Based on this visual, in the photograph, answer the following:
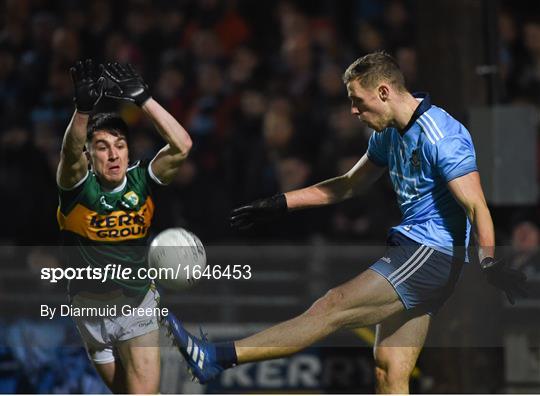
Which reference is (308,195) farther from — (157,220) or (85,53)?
(85,53)

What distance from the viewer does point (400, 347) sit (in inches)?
303

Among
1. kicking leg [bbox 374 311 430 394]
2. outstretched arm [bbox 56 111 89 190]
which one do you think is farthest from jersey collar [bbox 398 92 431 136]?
outstretched arm [bbox 56 111 89 190]

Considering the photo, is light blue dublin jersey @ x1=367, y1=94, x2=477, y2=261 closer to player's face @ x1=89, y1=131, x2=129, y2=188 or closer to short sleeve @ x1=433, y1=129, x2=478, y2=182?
short sleeve @ x1=433, y1=129, x2=478, y2=182

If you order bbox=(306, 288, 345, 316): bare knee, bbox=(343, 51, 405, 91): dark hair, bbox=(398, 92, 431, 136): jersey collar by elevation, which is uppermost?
bbox=(343, 51, 405, 91): dark hair

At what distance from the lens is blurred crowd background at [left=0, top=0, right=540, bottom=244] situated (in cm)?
1148

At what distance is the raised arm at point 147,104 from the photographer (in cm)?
763

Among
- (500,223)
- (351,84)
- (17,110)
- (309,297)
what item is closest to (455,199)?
(351,84)

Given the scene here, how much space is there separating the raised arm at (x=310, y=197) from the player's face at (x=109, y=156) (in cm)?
71

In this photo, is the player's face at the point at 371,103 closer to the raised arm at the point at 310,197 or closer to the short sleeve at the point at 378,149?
the short sleeve at the point at 378,149

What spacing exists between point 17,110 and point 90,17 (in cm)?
147

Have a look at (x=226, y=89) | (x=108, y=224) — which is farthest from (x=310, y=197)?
(x=226, y=89)

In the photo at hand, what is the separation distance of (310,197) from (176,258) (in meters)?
0.89

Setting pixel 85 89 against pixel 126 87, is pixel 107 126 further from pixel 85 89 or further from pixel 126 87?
pixel 85 89

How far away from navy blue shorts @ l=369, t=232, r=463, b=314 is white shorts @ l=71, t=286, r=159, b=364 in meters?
1.44
